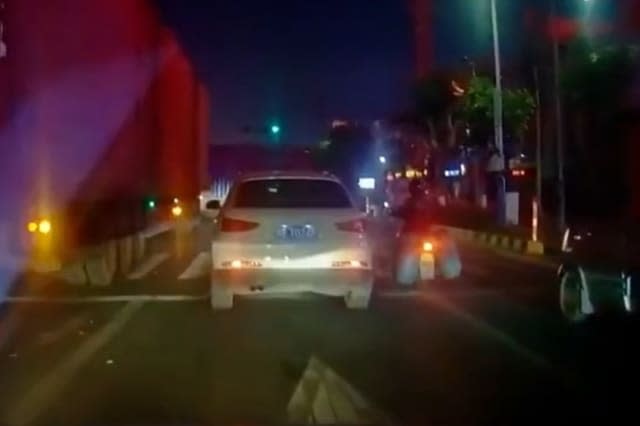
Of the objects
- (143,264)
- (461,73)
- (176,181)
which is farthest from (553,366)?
(461,73)

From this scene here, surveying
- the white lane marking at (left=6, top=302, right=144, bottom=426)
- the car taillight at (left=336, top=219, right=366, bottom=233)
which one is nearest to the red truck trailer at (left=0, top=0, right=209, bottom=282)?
the white lane marking at (left=6, top=302, right=144, bottom=426)

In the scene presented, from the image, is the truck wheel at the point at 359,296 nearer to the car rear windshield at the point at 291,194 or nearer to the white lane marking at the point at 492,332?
the car rear windshield at the point at 291,194

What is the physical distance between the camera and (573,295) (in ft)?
53.4

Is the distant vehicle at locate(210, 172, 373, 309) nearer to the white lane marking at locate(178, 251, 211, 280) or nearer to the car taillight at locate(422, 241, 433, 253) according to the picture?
the car taillight at locate(422, 241, 433, 253)

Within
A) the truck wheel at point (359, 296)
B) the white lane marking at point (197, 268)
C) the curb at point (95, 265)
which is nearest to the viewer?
the truck wheel at point (359, 296)

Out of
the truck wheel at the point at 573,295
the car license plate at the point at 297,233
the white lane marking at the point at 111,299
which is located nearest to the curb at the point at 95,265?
the white lane marking at the point at 111,299

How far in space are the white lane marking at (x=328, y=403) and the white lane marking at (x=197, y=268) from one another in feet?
40.2

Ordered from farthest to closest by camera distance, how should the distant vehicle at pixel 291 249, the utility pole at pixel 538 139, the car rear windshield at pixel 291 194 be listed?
the utility pole at pixel 538 139 → the car rear windshield at pixel 291 194 → the distant vehicle at pixel 291 249

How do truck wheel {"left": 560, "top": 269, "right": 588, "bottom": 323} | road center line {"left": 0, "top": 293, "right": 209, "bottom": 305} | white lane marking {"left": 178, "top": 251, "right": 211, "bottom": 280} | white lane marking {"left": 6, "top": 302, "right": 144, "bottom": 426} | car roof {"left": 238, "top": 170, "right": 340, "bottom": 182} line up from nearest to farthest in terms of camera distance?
white lane marking {"left": 6, "top": 302, "right": 144, "bottom": 426}, truck wheel {"left": 560, "top": 269, "right": 588, "bottom": 323}, car roof {"left": 238, "top": 170, "right": 340, "bottom": 182}, road center line {"left": 0, "top": 293, "right": 209, "bottom": 305}, white lane marking {"left": 178, "top": 251, "right": 211, "bottom": 280}

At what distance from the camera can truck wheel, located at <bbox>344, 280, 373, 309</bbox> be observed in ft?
56.7

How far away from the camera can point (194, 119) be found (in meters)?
44.7

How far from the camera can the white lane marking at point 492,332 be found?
13.5 meters

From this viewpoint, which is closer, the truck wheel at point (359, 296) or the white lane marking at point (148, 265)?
the truck wheel at point (359, 296)

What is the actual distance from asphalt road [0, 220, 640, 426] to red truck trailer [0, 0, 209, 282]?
57.4 inches
